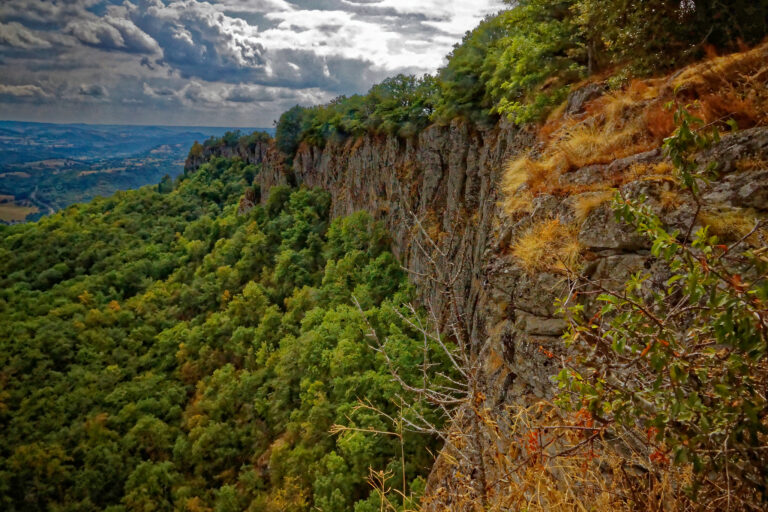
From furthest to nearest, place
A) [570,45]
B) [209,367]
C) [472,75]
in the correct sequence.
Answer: [209,367] < [472,75] < [570,45]

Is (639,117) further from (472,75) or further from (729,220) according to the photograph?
(472,75)

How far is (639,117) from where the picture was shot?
6.49m

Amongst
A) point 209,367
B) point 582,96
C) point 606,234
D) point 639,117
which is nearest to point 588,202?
point 606,234

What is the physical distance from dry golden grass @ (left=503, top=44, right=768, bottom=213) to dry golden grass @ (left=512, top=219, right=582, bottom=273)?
77 centimetres

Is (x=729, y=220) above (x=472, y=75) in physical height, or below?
below

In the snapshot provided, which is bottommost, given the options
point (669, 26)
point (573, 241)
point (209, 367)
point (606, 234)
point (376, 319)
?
→ point (209, 367)

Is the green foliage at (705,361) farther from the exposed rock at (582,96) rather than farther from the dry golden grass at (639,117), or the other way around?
the exposed rock at (582,96)

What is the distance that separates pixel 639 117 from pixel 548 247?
114 inches

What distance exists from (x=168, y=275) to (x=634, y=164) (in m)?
52.7

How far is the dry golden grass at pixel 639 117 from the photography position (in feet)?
16.8

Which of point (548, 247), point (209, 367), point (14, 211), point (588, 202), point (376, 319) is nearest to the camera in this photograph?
point (588, 202)

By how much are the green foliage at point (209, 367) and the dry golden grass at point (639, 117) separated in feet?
31.5

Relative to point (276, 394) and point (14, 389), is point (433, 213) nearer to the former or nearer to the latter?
point (276, 394)

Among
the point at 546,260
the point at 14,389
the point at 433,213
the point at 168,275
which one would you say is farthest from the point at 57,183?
the point at 546,260
